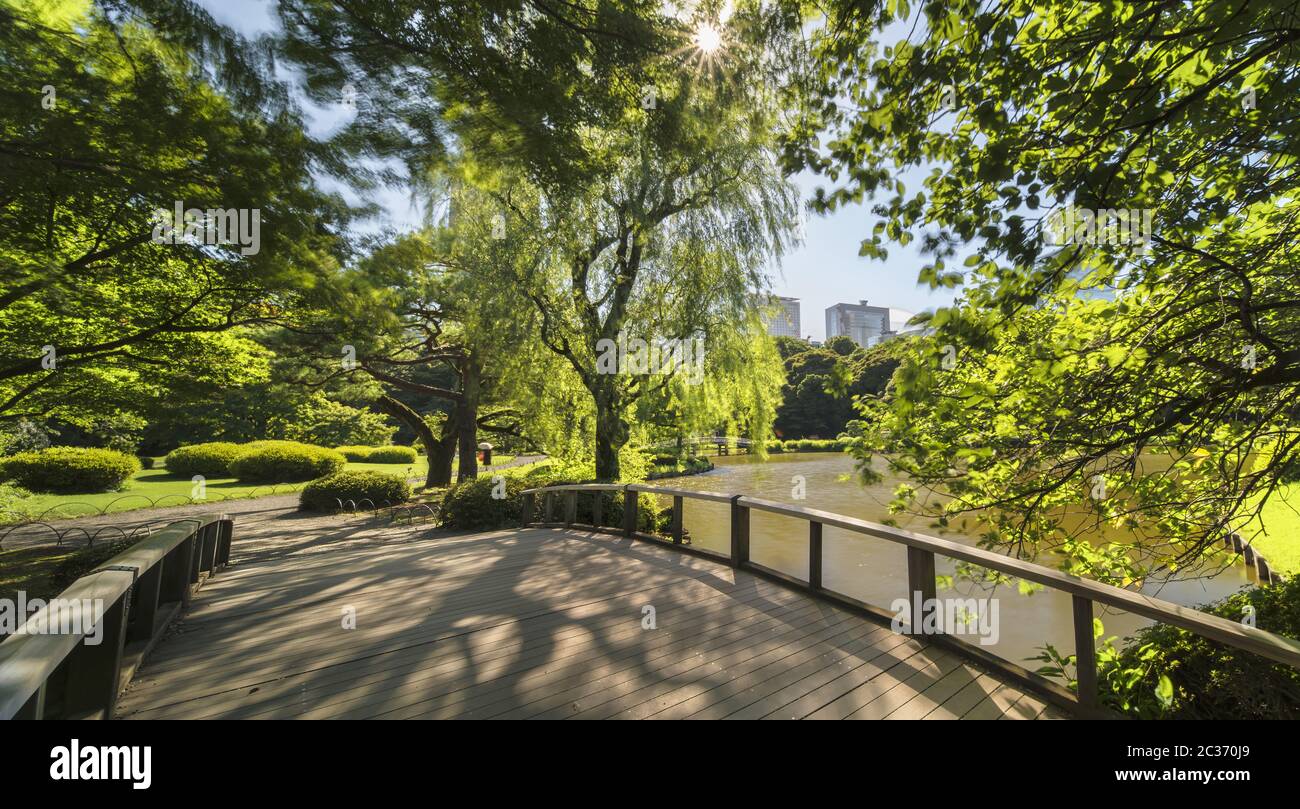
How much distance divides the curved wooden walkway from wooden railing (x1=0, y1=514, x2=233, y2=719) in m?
0.22

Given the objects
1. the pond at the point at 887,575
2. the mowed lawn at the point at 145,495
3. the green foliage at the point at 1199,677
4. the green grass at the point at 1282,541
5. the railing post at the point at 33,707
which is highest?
the railing post at the point at 33,707

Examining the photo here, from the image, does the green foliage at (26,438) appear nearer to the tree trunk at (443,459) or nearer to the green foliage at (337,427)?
the green foliage at (337,427)

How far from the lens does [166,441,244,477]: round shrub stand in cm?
2123

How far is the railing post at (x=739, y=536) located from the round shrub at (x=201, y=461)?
2525 centimetres

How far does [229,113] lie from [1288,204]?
8877mm

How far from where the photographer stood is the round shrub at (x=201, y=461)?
836 inches

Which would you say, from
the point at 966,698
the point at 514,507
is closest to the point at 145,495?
Answer: the point at 514,507

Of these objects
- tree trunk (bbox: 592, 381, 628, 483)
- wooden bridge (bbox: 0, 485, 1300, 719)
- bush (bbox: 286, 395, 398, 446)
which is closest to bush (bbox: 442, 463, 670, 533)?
tree trunk (bbox: 592, 381, 628, 483)

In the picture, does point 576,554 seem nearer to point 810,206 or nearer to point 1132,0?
point 810,206

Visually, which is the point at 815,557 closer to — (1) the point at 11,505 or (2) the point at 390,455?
(1) the point at 11,505

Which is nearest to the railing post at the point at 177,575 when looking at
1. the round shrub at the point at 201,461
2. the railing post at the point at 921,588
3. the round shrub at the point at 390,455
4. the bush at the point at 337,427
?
the railing post at the point at 921,588

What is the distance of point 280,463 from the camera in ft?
69.6
